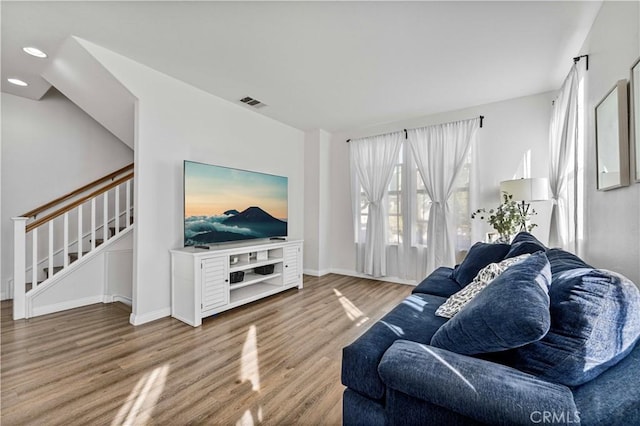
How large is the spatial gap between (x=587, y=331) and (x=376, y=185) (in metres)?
3.74

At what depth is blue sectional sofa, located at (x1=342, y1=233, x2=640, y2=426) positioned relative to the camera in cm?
77

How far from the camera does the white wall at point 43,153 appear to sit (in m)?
3.43

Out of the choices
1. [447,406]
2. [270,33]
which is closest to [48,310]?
[270,33]

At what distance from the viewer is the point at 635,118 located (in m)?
1.39

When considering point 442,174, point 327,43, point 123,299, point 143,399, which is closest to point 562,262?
point 327,43

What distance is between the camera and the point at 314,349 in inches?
88.0

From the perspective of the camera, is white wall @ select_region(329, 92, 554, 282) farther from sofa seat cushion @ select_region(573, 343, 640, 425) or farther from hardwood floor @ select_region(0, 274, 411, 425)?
sofa seat cushion @ select_region(573, 343, 640, 425)

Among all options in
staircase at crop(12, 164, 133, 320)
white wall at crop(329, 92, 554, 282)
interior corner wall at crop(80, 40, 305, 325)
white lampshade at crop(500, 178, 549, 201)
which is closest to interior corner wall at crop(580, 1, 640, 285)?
white lampshade at crop(500, 178, 549, 201)

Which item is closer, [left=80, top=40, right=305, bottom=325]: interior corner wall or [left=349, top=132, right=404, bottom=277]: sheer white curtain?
[left=80, top=40, right=305, bottom=325]: interior corner wall

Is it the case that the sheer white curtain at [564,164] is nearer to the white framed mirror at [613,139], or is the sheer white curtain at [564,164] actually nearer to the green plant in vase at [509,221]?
the green plant in vase at [509,221]

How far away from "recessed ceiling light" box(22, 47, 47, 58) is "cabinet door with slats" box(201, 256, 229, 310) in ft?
8.16

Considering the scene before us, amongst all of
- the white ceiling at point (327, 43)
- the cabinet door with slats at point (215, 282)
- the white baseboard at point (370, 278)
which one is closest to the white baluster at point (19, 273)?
the white ceiling at point (327, 43)

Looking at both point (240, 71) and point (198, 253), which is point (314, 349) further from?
point (240, 71)

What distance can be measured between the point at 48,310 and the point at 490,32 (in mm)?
5080
